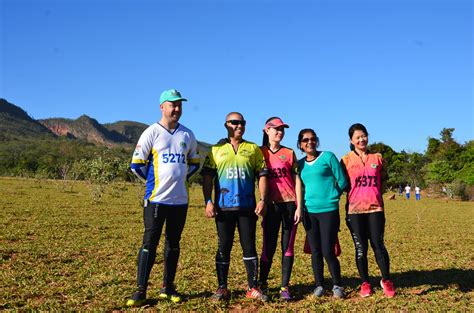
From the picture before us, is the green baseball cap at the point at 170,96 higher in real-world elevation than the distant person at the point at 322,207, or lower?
higher

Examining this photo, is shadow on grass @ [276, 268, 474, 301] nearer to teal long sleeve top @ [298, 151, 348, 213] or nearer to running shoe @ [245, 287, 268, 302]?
running shoe @ [245, 287, 268, 302]

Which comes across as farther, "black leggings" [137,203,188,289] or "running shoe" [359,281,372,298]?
"running shoe" [359,281,372,298]

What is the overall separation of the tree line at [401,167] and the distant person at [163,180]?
2148cm

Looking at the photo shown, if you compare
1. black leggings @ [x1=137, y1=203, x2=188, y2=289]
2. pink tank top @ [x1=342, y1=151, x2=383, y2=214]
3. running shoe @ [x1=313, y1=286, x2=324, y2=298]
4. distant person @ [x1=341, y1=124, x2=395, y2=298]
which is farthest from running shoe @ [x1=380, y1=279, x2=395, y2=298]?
black leggings @ [x1=137, y1=203, x2=188, y2=289]

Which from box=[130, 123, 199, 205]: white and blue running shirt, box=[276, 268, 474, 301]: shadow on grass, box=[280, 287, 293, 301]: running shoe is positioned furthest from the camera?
box=[276, 268, 474, 301]: shadow on grass

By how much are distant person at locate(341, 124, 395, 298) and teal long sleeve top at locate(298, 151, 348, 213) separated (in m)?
0.20

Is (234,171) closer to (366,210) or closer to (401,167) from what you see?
(366,210)

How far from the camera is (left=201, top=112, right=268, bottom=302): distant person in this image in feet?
17.3

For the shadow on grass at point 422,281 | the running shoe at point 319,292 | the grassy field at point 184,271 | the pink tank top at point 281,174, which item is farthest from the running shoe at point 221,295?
the pink tank top at point 281,174

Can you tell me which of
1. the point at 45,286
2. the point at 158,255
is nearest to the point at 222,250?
the point at 45,286

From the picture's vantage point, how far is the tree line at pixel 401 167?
1085 inches

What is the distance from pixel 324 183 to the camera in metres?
5.64

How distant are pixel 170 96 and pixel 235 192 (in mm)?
1356

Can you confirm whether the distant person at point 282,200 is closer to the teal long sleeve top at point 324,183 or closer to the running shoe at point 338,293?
the teal long sleeve top at point 324,183
